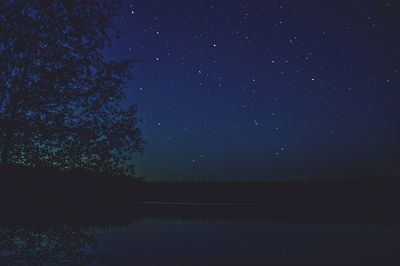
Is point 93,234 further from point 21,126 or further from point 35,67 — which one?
point 35,67

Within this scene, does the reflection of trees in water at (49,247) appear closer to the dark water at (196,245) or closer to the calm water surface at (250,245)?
the dark water at (196,245)

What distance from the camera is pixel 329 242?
10070 millimetres

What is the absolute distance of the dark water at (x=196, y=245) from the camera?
24.3ft

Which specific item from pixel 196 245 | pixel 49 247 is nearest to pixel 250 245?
pixel 196 245

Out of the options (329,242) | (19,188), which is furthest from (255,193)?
(329,242)

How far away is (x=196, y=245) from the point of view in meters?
9.34

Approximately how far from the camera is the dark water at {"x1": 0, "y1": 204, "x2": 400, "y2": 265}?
740 cm

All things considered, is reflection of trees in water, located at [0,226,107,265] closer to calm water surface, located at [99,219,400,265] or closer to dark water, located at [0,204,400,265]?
dark water, located at [0,204,400,265]

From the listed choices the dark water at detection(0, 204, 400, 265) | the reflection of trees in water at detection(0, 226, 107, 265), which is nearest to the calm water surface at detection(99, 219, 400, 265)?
the dark water at detection(0, 204, 400, 265)

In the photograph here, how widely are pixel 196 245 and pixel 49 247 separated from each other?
3.12 meters

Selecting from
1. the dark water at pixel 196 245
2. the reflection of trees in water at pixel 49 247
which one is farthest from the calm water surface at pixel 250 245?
the reflection of trees in water at pixel 49 247

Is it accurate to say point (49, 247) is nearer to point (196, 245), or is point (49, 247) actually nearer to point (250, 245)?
point (196, 245)

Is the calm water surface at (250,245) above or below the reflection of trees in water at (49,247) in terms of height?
below

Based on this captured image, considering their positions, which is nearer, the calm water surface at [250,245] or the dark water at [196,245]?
the dark water at [196,245]
